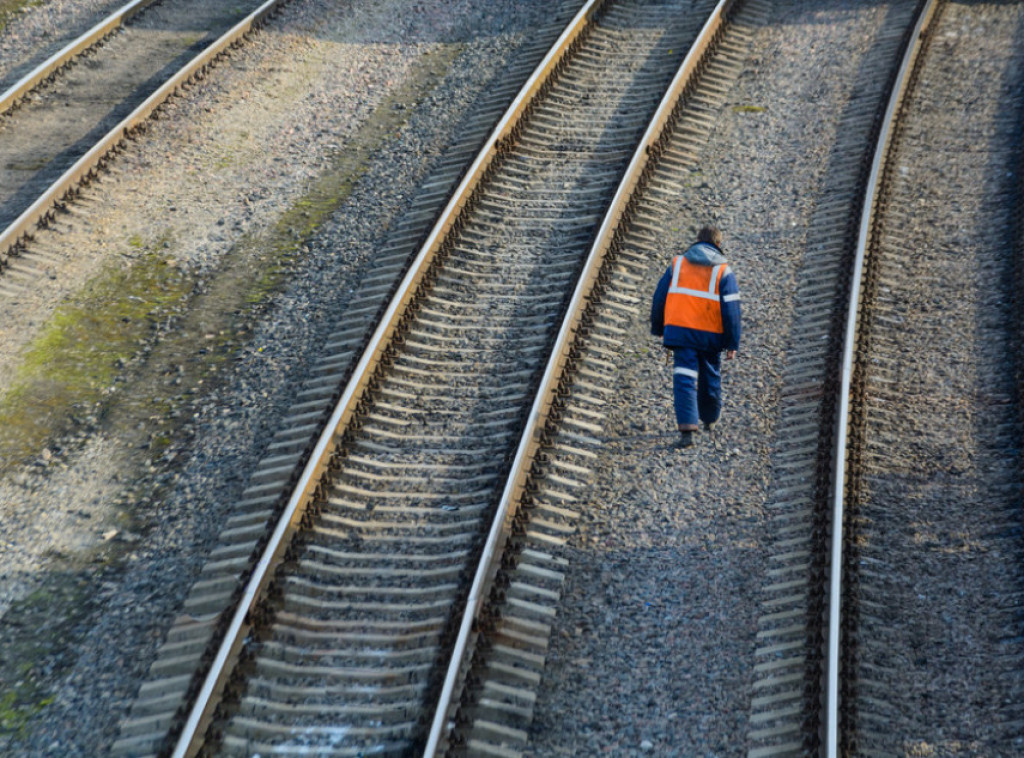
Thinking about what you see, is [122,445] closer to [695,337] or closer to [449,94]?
[695,337]

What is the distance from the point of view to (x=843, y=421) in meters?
7.27

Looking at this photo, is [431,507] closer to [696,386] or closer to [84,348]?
[696,386]

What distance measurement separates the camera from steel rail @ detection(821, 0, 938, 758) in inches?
220

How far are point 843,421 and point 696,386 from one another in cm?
101

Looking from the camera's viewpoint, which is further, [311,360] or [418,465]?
[311,360]

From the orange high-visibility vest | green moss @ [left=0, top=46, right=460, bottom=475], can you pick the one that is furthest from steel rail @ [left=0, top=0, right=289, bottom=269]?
the orange high-visibility vest

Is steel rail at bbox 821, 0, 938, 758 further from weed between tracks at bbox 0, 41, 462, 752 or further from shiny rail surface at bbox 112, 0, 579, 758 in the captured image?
weed between tracks at bbox 0, 41, 462, 752

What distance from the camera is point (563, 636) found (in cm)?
630

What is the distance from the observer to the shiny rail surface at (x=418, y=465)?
5953mm

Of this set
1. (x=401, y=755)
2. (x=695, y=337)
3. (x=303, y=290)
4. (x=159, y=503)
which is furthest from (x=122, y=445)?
(x=695, y=337)

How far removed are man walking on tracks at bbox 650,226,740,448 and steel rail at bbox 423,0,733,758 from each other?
0.91m

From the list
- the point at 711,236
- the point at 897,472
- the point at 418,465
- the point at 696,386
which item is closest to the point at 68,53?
the point at 418,465

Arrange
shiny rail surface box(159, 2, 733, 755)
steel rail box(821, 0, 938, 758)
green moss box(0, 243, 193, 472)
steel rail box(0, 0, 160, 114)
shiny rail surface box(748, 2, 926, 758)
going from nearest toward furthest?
steel rail box(821, 0, 938, 758)
shiny rail surface box(748, 2, 926, 758)
shiny rail surface box(159, 2, 733, 755)
green moss box(0, 243, 193, 472)
steel rail box(0, 0, 160, 114)

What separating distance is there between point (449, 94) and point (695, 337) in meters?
5.64
